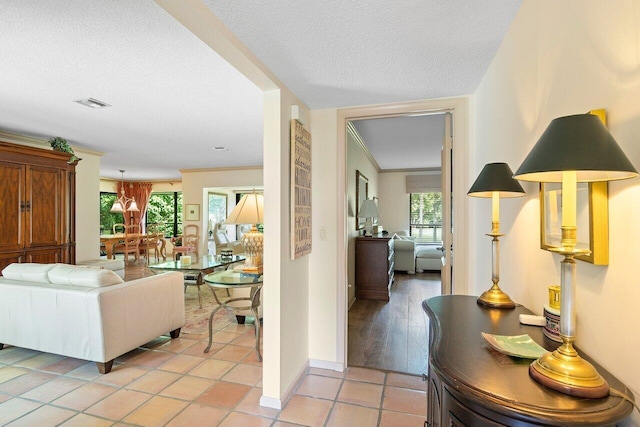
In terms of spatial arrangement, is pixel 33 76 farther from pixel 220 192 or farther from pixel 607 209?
pixel 220 192

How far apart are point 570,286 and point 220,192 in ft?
30.1

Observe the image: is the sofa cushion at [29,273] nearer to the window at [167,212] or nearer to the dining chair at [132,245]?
the dining chair at [132,245]

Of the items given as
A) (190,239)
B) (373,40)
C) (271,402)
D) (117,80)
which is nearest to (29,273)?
(117,80)

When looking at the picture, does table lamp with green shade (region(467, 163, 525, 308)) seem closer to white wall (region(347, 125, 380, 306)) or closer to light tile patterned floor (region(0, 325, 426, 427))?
light tile patterned floor (region(0, 325, 426, 427))

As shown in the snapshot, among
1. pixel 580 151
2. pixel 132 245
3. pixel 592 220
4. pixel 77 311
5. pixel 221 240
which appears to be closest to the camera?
pixel 580 151

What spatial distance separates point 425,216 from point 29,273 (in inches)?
299

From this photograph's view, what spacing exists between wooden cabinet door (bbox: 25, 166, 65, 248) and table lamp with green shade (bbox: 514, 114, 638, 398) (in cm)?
518

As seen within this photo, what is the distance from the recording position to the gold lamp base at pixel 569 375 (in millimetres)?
695

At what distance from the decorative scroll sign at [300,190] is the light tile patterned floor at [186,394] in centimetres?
105

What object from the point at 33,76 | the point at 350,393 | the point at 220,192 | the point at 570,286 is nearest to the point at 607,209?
the point at 570,286

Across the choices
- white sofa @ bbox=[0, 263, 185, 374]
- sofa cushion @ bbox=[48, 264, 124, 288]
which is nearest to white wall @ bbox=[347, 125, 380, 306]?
white sofa @ bbox=[0, 263, 185, 374]

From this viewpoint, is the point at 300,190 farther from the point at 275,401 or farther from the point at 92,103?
the point at 92,103

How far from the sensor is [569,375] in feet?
2.37

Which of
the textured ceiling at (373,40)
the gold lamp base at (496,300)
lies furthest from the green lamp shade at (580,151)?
the textured ceiling at (373,40)
